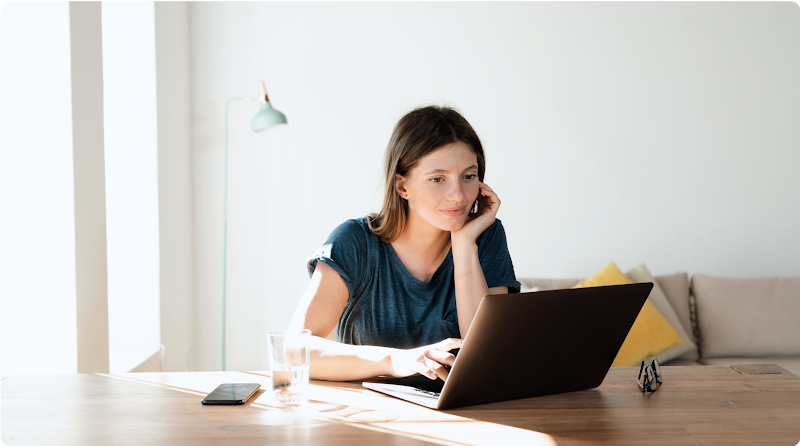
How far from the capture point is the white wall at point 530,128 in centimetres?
323

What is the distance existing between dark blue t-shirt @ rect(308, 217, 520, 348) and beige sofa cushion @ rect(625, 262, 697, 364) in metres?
1.56

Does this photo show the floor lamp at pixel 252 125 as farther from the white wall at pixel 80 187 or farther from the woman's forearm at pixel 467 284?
the woman's forearm at pixel 467 284

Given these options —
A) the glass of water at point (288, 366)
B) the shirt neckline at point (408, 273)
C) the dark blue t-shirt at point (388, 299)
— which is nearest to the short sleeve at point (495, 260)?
the dark blue t-shirt at point (388, 299)

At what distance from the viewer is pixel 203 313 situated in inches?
134

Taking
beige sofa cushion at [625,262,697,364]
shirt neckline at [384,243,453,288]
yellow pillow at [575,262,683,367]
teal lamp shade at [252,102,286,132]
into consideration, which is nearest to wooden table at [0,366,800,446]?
shirt neckline at [384,243,453,288]

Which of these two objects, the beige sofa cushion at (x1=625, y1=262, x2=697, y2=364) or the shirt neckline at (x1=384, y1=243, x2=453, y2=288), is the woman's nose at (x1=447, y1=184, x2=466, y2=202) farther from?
the beige sofa cushion at (x1=625, y1=262, x2=697, y2=364)

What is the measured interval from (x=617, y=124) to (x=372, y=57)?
56.0 inches

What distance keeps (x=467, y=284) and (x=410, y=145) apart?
0.38 m

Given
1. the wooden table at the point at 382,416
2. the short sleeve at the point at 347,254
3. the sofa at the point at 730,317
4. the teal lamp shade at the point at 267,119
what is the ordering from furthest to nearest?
the teal lamp shade at the point at 267,119, the sofa at the point at 730,317, the short sleeve at the point at 347,254, the wooden table at the point at 382,416

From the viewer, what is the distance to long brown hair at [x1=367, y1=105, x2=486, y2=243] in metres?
1.49

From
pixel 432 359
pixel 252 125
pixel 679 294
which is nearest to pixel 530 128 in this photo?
pixel 679 294

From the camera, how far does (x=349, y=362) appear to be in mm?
1143

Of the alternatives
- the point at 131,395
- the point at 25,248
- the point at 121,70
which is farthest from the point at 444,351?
the point at 121,70

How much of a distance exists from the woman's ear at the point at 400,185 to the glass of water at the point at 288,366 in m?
0.67
